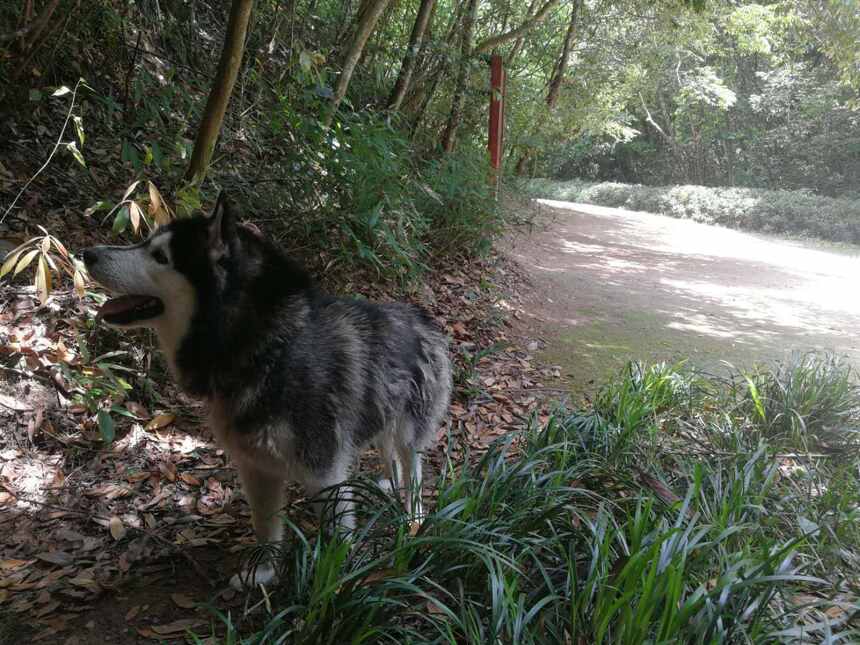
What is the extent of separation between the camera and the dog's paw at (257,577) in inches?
94.5

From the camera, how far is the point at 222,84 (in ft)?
12.0

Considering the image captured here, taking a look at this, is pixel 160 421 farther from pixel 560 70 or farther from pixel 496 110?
pixel 560 70

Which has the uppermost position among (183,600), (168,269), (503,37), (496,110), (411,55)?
(503,37)

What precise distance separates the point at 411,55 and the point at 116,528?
6038 mm

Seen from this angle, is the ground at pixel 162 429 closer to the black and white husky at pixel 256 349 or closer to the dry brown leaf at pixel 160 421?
the dry brown leaf at pixel 160 421

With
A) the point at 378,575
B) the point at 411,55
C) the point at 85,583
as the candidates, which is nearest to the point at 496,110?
the point at 411,55

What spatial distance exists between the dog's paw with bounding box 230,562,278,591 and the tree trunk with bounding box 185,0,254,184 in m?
2.37

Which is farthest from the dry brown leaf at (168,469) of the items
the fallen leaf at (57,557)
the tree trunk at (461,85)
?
the tree trunk at (461,85)

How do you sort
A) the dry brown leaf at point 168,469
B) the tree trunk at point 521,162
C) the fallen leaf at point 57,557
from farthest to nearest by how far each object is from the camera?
the tree trunk at point 521,162 → the dry brown leaf at point 168,469 → the fallen leaf at point 57,557

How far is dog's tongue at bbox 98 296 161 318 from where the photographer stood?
2.36 metres

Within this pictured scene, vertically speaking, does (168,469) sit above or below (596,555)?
below

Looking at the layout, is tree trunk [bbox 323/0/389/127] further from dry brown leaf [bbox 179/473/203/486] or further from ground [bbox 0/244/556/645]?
dry brown leaf [bbox 179/473/203/486]

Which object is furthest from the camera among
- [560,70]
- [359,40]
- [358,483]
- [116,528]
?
[560,70]

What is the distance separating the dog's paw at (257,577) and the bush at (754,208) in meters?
14.4
